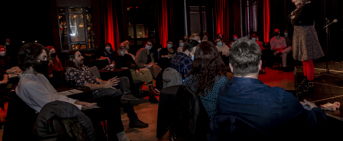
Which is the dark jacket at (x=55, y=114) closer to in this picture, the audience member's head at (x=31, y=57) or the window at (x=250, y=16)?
the audience member's head at (x=31, y=57)

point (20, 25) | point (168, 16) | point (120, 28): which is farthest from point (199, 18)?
point (20, 25)

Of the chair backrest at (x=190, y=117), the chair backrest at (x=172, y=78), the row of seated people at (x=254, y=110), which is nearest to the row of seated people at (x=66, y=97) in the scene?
the chair backrest at (x=172, y=78)

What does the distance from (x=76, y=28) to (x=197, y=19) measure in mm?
6505

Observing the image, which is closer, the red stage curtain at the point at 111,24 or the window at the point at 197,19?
the red stage curtain at the point at 111,24

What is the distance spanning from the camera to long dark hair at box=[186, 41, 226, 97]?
234cm

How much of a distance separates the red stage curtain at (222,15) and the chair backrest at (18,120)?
1216 cm

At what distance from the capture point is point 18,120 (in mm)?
2232

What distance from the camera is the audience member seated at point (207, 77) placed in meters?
2.30

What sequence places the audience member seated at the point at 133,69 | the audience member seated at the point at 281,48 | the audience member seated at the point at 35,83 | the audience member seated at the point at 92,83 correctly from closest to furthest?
the audience member seated at the point at 35,83
the audience member seated at the point at 92,83
the audience member seated at the point at 133,69
the audience member seated at the point at 281,48

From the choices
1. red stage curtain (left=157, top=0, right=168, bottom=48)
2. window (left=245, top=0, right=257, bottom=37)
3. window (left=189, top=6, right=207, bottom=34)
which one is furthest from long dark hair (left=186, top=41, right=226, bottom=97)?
window (left=189, top=6, right=207, bottom=34)

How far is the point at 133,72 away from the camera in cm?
602

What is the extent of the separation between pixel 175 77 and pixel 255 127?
6.81 feet

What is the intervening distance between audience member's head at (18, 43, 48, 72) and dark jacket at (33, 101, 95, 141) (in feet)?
2.76

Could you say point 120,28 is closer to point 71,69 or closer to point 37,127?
point 71,69
